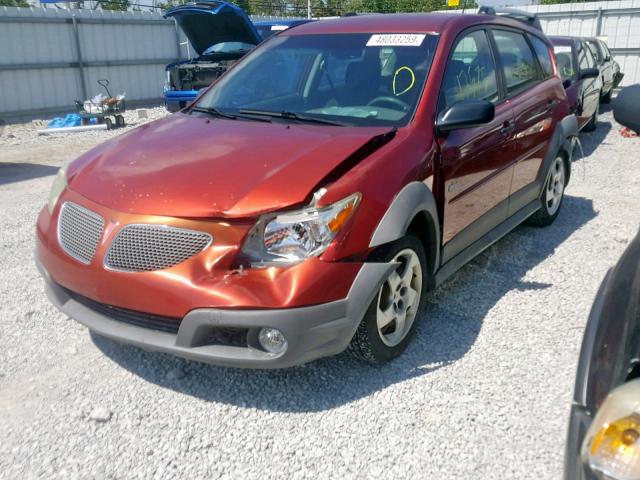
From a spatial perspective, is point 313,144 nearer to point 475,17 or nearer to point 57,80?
point 475,17

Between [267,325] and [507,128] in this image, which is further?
[507,128]

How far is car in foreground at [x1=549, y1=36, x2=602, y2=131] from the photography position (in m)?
8.93

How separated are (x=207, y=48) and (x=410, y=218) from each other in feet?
31.2

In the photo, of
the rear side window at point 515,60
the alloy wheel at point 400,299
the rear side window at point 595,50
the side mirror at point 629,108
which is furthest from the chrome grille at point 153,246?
the rear side window at point 595,50

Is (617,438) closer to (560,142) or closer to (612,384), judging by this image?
(612,384)

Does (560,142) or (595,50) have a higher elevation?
(595,50)

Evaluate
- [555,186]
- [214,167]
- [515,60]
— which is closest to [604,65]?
[555,186]

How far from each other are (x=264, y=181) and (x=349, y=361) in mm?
1116

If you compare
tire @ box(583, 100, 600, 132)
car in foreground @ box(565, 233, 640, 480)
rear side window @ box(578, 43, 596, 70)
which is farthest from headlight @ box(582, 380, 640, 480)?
tire @ box(583, 100, 600, 132)

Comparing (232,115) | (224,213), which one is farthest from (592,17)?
(224,213)

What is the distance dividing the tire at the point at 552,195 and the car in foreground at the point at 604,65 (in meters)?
7.24

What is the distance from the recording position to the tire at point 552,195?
550 centimetres

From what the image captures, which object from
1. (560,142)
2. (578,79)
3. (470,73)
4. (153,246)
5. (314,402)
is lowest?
(314,402)

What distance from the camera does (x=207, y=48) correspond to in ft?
38.4
